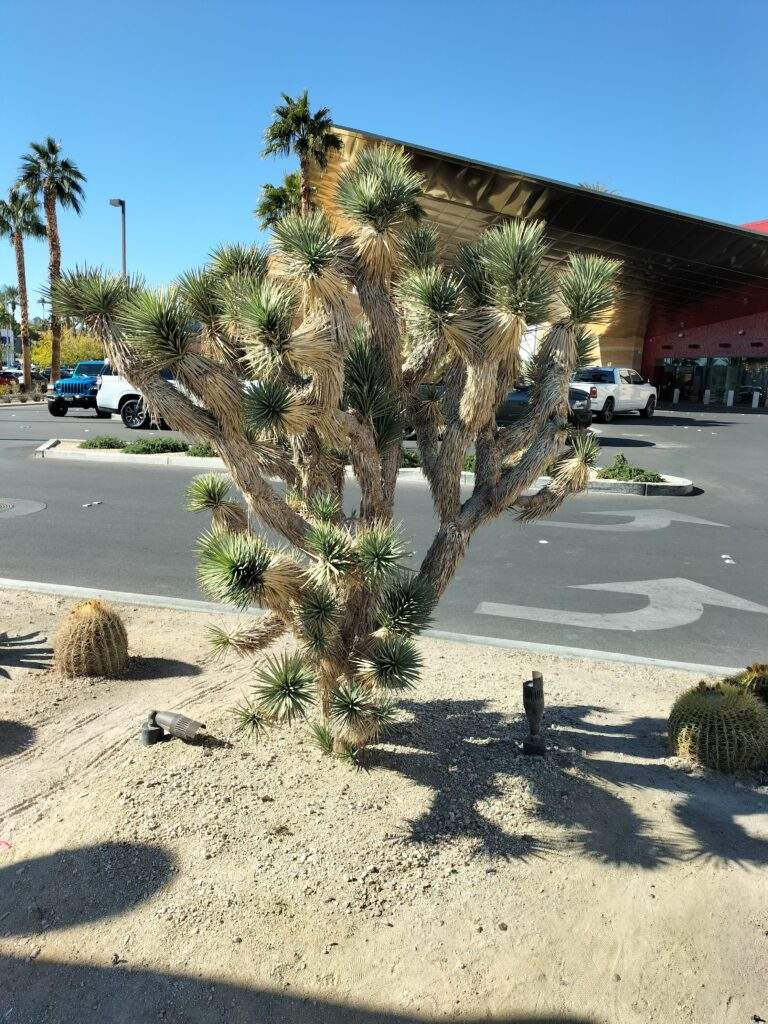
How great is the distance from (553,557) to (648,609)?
196 centimetres

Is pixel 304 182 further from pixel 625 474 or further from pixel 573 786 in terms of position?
pixel 573 786

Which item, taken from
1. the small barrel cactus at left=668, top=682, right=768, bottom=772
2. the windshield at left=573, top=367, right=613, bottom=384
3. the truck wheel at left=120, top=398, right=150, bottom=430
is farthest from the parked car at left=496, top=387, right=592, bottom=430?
the small barrel cactus at left=668, top=682, right=768, bottom=772

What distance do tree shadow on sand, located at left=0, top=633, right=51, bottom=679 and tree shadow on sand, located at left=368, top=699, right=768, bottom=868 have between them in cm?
264

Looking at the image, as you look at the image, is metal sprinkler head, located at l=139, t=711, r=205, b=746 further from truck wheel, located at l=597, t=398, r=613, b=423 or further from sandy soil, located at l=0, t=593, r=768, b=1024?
truck wheel, located at l=597, t=398, r=613, b=423

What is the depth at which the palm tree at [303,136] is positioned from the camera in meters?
25.1

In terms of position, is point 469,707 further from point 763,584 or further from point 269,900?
point 763,584

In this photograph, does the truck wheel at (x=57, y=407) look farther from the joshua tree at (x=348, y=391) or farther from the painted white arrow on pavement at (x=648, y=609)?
the joshua tree at (x=348, y=391)

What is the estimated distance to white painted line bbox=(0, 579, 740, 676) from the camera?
586 centimetres

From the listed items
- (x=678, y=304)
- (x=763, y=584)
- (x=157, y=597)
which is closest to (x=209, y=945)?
(x=157, y=597)

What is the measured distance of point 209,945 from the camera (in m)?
2.90

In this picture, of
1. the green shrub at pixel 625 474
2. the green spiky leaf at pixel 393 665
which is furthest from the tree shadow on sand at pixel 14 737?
the green shrub at pixel 625 474

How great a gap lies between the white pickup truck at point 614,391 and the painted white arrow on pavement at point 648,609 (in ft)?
55.1

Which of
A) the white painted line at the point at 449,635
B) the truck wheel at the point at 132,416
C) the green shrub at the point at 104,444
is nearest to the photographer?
the white painted line at the point at 449,635

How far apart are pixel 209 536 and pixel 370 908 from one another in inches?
73.8
